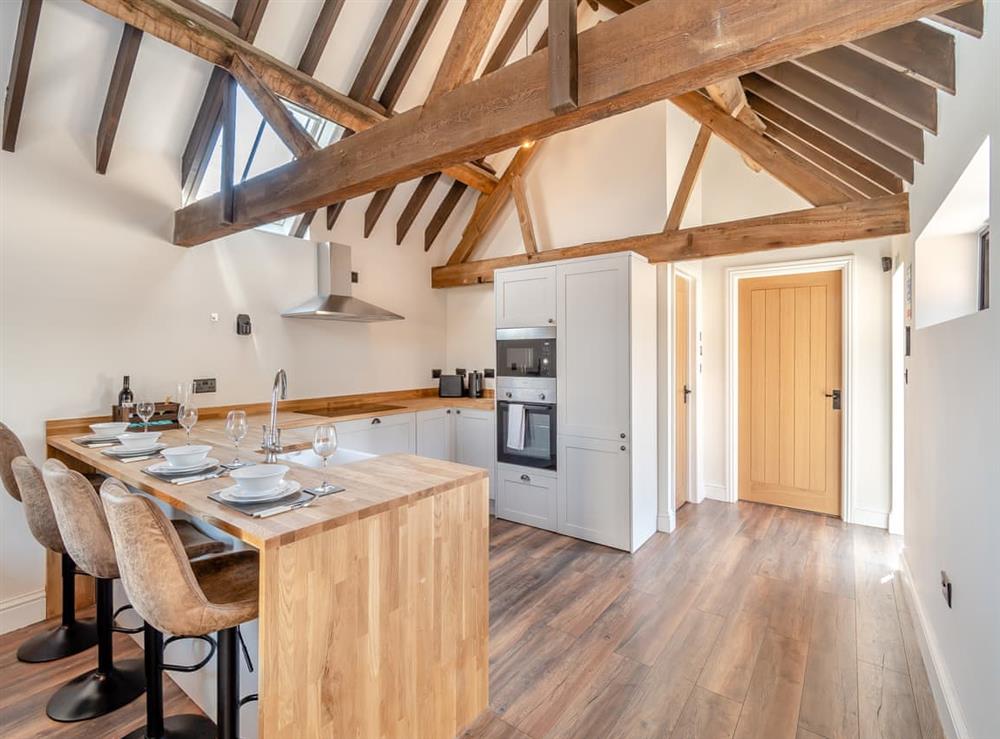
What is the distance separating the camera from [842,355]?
405cm

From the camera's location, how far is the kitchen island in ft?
4.23

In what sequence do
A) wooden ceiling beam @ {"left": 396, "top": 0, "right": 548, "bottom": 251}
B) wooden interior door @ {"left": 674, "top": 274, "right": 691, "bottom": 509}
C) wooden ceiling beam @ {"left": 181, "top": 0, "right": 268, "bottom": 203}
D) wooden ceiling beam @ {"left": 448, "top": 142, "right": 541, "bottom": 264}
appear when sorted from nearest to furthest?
wooden ceiling beam @ {"left": 181, "top": 0, "right": 268, "bottom": 203} → wooden ceiling beam @ {"left": 396, "top": 0, "right": 548, "bottom": 251} → wooden interior door @ {"left": 674, "top": 274, "right": 691, "bottom": 509} → wooden ceiling beam @ {"left": 448, "top": 142, "right": 541, "bottom": 264}

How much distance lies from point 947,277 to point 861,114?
35.2 inches

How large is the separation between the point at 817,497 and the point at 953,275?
2.65 meters

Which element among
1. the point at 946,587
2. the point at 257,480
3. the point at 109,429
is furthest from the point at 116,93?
the point at 946,587

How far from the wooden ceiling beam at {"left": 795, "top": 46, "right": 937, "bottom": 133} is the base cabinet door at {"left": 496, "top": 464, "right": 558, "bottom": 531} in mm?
3011

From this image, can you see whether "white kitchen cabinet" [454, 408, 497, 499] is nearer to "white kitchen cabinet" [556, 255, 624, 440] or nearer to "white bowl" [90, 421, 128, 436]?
"white kitchen cabinet" [556, 255, 624, 440]

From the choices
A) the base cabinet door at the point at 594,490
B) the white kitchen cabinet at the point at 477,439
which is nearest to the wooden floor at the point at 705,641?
the base cabinet door at the point at 594,490

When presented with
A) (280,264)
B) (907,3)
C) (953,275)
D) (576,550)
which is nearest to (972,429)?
(953,275)

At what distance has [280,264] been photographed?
Result: 405 cm

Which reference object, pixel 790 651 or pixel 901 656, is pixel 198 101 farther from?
pixel 901 656

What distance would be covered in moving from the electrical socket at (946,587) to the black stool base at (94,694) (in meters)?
3.45

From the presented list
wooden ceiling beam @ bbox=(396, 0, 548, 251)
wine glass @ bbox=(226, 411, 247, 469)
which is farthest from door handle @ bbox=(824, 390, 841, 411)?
wine glass @ bbox=(226, 411, 247, 469)

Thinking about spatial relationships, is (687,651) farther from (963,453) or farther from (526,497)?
(526,497)
